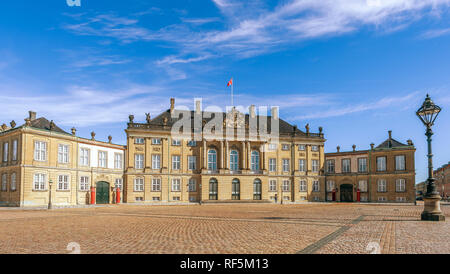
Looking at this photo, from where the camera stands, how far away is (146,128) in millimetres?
50188

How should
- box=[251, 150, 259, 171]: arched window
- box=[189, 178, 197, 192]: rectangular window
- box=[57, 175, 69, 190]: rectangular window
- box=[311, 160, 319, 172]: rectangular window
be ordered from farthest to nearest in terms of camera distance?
1. box=[311, 160, 319, 172]: rectangular window
2. box=[251, 150, 259, 171]: arched window
3. box=[189, 178, 197, 192]: rectangular window
4. box=[57, 175, 69, 190]: rectangular window

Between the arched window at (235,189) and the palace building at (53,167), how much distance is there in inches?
642

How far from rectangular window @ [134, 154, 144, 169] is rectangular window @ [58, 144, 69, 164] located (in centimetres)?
1020

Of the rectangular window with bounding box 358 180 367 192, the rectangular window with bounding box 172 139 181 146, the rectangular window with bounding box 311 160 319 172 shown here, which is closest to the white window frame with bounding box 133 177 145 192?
the rectangular window with bounding box 172 139 181 146

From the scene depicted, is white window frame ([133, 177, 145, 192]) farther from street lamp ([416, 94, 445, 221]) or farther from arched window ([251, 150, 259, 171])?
street lamp ([416, 94, 445, 221])

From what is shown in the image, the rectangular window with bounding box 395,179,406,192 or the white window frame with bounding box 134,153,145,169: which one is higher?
the white window frame with bounding box 134,153,145,169

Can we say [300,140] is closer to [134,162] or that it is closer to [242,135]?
[242,135]

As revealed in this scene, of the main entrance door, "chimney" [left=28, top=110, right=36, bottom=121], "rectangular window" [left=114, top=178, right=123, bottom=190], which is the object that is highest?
"chimney" [left=28, top=110, right=36, bottom=121]

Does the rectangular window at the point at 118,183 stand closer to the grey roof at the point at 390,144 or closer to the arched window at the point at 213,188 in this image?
the arched window at the point at 213,188

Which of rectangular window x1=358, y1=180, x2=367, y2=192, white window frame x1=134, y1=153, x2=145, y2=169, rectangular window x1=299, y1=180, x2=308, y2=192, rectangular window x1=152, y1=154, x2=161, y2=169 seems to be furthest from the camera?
rectangular window x1=299, y1=180, x2=308, y2=192

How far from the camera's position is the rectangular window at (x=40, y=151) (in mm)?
37631

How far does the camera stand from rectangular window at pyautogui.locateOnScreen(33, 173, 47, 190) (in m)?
37.1

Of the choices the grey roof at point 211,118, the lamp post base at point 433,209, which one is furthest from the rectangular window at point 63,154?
the lamp post base at point 433,209
